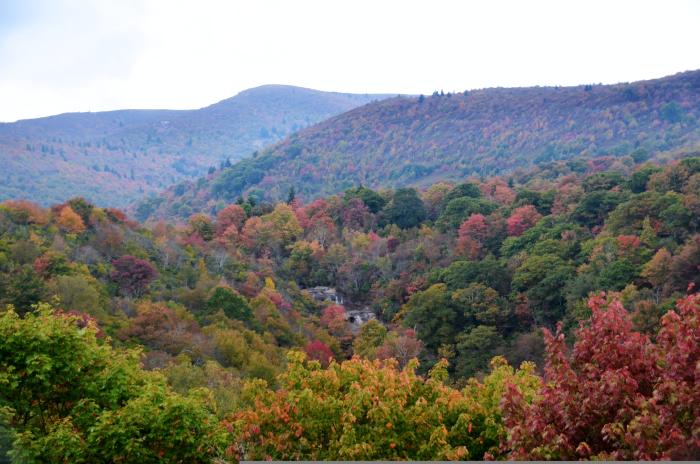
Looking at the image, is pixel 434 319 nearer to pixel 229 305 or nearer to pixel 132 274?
pixel 229 305

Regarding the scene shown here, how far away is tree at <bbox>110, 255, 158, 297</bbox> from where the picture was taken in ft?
135

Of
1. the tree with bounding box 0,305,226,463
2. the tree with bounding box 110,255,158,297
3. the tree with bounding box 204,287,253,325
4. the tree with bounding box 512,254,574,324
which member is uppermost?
the tree with bounding box 0,305,226,463

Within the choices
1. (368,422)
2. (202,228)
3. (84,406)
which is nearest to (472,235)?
(202,228)

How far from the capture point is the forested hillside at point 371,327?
29.2ft

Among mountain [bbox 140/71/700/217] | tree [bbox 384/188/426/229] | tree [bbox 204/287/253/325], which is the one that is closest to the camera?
tree [bbox 204/287/253/325]

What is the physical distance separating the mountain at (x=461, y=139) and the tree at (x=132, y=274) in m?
88.2

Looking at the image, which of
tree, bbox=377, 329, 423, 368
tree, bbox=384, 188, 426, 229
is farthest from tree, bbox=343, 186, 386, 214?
tree, bbox=377, 329, 423, 368

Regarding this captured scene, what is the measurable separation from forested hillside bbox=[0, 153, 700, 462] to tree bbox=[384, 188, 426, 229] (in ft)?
0.73

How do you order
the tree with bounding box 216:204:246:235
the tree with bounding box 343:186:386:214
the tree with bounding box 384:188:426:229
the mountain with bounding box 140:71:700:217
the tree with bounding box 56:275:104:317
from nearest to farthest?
the tree with bounding box 56:275:104:317 → the tree with bounding box 216:204:246:235 → the tree with bounding box 384:188:426:229 → the tree with bounding box 343:186:386:214 → the mountain with bounding box 140:71:700:217

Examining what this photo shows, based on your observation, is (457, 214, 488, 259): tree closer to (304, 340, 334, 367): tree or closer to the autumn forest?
the autumn forest

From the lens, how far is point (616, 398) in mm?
8109

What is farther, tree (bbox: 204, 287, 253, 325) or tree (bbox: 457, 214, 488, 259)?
tree (bbox: 457, 214, 488, 259)

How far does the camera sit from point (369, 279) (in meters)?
63.2

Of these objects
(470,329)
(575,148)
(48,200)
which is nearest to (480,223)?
→ (470,329)
